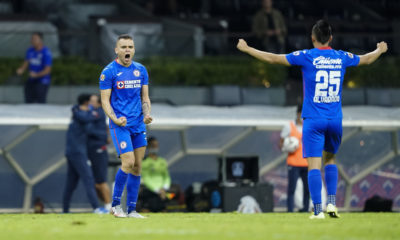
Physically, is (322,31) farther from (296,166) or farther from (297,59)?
(296,166)

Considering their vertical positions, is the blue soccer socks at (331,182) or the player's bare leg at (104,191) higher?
the blue soccer socks at (331,182)

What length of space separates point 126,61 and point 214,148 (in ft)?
27.6

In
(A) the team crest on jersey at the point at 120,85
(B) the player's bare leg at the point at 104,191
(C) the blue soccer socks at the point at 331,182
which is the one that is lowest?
(B) the player's bare leg at the point at 104,191

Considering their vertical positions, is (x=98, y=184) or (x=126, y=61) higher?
(x=126, y=61)

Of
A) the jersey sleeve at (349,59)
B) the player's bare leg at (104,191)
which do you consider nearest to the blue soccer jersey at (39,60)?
the player's bare leg at (104,191)

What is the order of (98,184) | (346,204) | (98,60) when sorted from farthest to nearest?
1. (98,60)
2. (346,204)
3. (98,184)

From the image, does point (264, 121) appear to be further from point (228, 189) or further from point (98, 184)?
point (98, 184)

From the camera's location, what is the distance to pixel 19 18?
66.0 feet

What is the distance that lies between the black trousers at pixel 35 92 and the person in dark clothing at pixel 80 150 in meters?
3.44

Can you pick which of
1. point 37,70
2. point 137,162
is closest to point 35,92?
point 37,70

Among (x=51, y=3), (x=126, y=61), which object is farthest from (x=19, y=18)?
(x=126, y=61)

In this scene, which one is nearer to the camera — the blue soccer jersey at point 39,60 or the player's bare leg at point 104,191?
the player's bare leg at point 104,191

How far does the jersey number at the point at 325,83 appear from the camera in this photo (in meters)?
9.89

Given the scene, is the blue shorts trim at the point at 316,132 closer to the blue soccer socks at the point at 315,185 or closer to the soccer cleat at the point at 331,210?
the blue soccer socks at the point at 315,185
